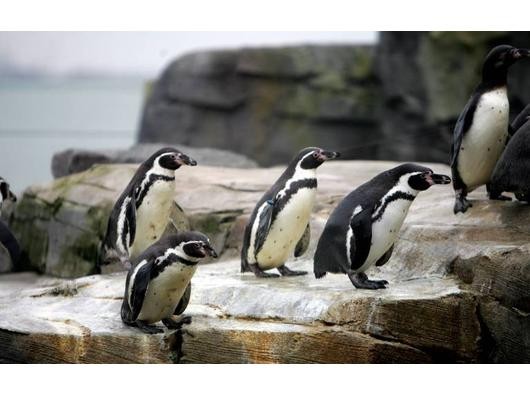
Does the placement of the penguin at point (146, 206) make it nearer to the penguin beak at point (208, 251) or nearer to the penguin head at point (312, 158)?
the penguin head at point (312, 158)

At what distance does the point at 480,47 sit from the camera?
926 cm

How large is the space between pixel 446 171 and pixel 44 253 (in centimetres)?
238

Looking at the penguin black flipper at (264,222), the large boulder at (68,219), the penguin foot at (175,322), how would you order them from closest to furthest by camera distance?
the penguin foot at (175,322)
the penguin black flipper at (264,222)
the large boulder at (68,219)

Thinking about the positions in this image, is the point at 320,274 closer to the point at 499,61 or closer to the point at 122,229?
the point at 122,229

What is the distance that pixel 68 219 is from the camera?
594 cm

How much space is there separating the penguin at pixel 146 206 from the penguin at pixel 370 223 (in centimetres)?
92

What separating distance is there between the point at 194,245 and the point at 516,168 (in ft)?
4.93

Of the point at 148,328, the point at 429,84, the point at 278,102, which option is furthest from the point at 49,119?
the point at 148,328

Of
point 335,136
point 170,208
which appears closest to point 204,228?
point 170,208

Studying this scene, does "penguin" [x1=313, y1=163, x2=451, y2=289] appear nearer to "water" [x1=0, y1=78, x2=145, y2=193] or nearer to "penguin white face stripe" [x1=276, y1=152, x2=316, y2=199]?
"penguin white face stripe" [x1=276, y1=152, x2=316, y2=199]

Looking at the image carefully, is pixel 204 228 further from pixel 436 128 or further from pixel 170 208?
pixel 436 128

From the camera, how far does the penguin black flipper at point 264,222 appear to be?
4.45 m

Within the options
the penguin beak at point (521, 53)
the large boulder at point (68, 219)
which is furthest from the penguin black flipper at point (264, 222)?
the large boulder at point (68, 219)
